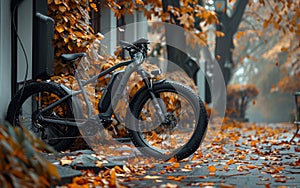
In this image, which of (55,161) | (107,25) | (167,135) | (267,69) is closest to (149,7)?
(107,25)

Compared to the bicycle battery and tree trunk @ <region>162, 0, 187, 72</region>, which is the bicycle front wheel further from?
tree trunk @ <region>162, 0, 187, 72</region>

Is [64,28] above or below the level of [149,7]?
below

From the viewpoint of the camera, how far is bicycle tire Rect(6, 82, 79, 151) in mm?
5699

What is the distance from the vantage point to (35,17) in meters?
5.59

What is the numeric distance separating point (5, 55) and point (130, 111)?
1339mm

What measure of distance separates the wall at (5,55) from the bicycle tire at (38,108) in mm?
128

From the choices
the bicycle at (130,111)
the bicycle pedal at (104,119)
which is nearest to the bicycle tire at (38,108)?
the bicycle at (130,111)

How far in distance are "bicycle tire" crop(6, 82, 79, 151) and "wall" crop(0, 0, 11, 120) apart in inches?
5.0

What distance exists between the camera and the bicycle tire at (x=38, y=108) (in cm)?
570

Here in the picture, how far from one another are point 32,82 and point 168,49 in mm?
6019

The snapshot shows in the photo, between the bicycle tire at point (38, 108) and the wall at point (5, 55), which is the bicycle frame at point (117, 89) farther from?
the wall at point (5, 55)

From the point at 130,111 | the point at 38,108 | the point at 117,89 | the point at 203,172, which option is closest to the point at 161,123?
the point at 130,111

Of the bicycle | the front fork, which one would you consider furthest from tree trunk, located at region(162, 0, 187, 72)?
the front fork

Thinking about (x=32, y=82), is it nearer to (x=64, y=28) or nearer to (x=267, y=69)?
(x=64, y=28)
